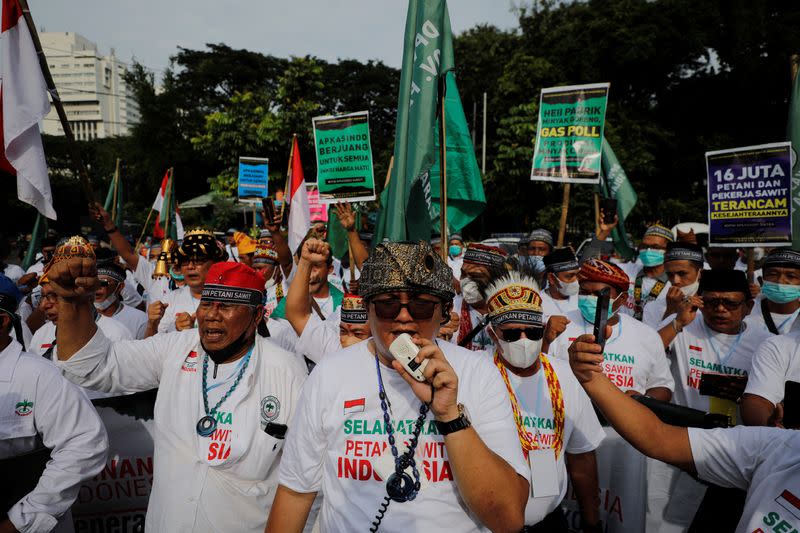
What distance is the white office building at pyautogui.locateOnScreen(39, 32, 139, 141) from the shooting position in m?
111

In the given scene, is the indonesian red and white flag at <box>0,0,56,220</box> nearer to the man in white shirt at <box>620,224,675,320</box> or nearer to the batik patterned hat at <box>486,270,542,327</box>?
the batik patterned hat at <box>486,270,542,327</box>

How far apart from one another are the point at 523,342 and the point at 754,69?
30.2 meters

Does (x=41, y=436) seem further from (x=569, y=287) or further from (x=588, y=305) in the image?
(x=569, y=287)

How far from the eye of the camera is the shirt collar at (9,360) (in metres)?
3.15

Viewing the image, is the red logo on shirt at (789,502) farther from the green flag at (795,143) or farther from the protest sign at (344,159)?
the protest sign at (344,159)

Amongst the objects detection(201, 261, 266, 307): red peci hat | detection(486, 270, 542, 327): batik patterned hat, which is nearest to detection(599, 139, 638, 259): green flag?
detection(486, 270, 542, 327): batik patterned hat

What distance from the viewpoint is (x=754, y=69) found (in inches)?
1079

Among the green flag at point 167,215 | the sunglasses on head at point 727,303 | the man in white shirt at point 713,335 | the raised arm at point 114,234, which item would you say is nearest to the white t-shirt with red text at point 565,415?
the man in white shirt at point 713,335

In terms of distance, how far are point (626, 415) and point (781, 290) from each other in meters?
3.86

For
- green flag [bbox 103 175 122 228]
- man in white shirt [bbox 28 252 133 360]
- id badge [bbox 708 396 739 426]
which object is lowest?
id badge [bbox 708 396 739 426]

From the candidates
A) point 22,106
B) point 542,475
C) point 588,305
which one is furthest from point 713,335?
point 22,106

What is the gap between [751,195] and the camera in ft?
20.6

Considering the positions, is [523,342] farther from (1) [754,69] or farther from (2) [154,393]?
(1) [754,69]

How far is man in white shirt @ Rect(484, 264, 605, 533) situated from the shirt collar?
2672 millimetres
